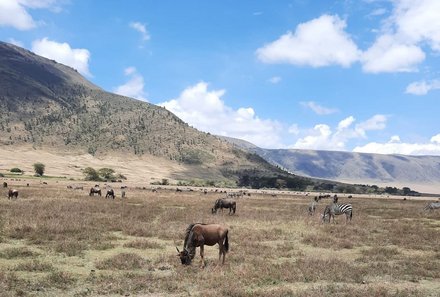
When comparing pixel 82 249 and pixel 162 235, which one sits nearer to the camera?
pixel 82 249

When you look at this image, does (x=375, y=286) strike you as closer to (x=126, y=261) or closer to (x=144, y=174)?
(x=126, y=261)

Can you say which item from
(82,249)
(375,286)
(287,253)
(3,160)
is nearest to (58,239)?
(82,249)

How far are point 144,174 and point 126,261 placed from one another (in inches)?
6210

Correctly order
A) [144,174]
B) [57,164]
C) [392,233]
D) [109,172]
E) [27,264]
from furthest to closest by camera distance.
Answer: [144,174] → [57,164] → [109,172] → [392,233] → [27,264]

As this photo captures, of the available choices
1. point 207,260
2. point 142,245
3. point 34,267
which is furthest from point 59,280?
point 142,245

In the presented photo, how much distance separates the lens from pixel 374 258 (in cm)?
2016

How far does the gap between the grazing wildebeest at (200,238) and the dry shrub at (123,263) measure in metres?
1.81

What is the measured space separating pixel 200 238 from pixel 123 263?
330 cm

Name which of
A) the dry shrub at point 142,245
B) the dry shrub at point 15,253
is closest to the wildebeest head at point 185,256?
the dry shrub at point 142,245

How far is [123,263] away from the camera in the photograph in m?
17.1

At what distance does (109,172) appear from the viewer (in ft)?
447

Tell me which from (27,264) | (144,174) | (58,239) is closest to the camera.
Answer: (27,264)

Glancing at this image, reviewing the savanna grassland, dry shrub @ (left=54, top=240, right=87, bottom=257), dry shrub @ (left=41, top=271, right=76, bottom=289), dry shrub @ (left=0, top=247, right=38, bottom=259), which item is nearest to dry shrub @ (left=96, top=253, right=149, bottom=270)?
the savanna grassland

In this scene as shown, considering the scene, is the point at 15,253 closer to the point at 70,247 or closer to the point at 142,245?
the point at 70,247
